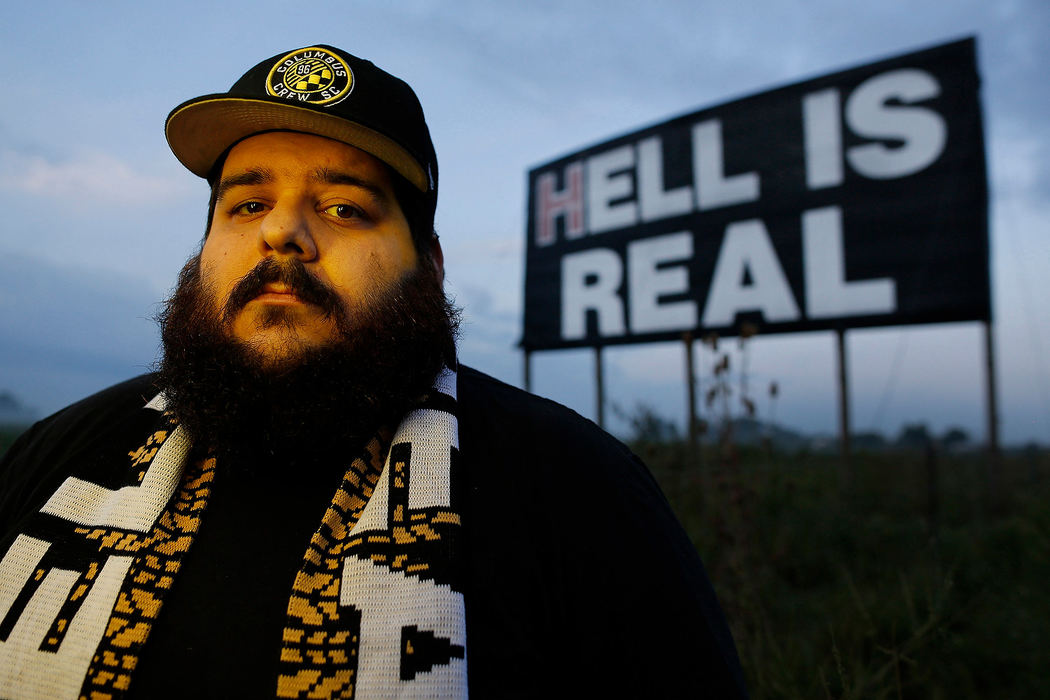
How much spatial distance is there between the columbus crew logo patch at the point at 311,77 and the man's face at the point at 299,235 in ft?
0.32

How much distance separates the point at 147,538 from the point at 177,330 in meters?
0.53

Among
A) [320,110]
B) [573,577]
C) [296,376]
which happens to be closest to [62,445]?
[296,376]

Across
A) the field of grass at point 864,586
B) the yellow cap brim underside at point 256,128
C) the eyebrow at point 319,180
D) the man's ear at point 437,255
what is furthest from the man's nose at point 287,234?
the field of grass at point 864,586

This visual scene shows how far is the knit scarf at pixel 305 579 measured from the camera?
112 centimetres

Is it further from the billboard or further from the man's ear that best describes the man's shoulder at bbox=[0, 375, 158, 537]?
the billboard

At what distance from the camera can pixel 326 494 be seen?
1.41 m

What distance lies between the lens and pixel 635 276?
7.14 m

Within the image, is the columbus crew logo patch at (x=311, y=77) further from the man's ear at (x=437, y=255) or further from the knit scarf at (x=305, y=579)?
the knit scarf at (x=305, y=579)

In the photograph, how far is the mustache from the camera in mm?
1425

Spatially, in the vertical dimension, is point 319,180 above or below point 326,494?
above

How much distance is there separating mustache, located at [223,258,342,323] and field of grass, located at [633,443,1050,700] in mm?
1464

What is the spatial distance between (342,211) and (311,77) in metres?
0.35

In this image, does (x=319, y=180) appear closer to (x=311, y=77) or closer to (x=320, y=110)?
(x=320, y=110)

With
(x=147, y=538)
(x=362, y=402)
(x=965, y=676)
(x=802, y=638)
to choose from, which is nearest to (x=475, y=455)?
(x=362, y=402)
